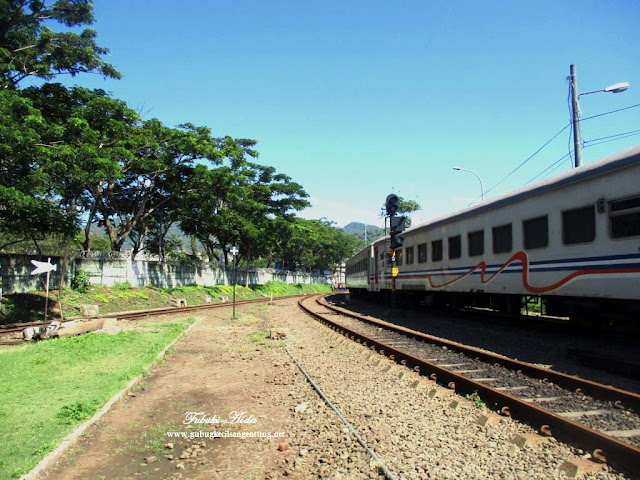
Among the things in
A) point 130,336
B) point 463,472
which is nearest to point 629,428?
point 463,472

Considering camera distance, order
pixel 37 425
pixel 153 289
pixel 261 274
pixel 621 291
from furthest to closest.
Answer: pixel 261 274 → pixel 153 289 → pixel 621 291 → pixel 37 425

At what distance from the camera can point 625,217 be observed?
298 inches

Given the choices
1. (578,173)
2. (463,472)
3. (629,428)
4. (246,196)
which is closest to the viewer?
(463,472)

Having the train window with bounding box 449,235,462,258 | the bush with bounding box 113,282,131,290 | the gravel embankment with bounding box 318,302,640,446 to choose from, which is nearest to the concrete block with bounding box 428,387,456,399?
the gravel embankment with bounding box 318,302,640,446

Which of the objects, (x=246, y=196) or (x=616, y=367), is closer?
(x=616, y=367)

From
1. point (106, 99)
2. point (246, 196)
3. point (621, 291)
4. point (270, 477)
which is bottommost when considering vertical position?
point (270, 477)

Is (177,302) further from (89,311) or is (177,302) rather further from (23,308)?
(23,308)

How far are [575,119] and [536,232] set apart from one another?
22.0ft

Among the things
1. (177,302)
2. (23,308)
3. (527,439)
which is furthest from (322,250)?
(527,439)

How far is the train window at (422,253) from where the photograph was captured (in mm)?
15916

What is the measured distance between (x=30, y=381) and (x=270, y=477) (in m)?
4.99

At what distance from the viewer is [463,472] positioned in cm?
367

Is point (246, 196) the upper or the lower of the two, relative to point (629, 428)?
upper

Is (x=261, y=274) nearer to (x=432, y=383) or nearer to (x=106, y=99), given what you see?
(x=106, y=99)
